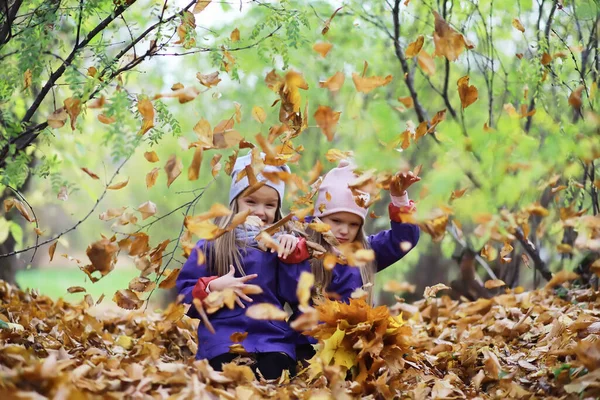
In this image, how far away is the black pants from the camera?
2.28m

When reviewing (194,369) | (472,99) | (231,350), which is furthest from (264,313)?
(472,99)

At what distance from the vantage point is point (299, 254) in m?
2.36

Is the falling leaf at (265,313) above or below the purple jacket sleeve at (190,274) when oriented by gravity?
below

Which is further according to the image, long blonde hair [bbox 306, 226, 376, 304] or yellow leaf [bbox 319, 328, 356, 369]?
long blonde hair [bbox 306, 226, 376, 304]

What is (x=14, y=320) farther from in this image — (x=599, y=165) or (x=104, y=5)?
(x=599, y=165)

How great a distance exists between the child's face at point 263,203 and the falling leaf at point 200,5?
0.76m

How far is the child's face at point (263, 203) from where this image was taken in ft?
8.18

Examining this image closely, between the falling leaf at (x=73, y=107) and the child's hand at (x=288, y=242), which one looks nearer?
the falling leaf at (x=73, y=107)

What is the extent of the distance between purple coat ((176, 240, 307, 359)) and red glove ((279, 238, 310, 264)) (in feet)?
0.15

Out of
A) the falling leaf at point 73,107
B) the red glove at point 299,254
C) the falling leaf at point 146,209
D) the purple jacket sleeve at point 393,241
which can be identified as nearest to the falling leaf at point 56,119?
the falling leaf at point 73,107

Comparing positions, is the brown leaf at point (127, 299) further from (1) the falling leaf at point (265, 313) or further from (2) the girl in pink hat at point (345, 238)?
(2) the girl in pink hat at point (345, 238)

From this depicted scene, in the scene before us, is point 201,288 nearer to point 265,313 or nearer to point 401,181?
point 265,313

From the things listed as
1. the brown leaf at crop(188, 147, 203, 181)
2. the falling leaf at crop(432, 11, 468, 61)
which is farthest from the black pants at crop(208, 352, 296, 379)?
the falling leaf at crop(432, 11, 468, 61)

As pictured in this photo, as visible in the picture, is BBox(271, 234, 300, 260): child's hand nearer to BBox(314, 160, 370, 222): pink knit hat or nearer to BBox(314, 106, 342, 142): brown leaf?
BBox(314, 160, 370, 222): pink knit hat
